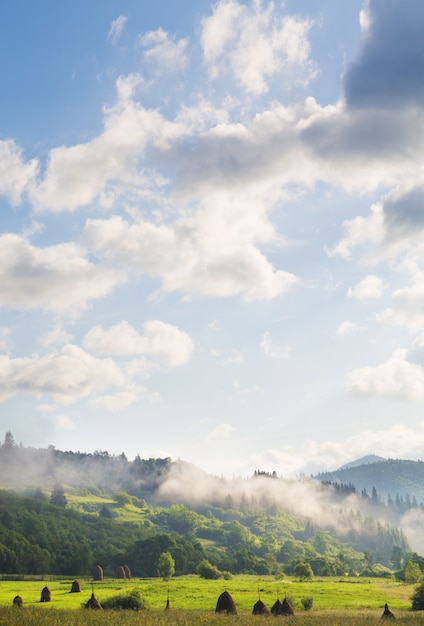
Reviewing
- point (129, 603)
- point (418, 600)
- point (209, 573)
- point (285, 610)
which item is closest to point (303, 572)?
point (209, 573)

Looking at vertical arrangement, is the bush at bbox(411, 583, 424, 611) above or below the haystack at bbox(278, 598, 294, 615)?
below

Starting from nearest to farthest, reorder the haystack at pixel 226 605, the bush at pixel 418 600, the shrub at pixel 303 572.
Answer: the haystack at pixel 226 605 < the bush at pixel 418 600 < the shrub at pixel 303 572

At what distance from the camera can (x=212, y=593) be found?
95.1 meters

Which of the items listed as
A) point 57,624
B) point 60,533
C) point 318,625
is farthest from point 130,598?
point 60,533

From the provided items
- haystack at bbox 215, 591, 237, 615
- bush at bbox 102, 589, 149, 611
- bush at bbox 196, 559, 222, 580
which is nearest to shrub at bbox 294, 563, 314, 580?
bush at bbox 196, 559, 222, 580

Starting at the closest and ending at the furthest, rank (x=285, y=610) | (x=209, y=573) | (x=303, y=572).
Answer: (x=285, y=610) < (x=209, y=573) < (x=303, y=572)

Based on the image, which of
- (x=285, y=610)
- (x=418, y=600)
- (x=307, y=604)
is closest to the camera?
(x=285, y=610)

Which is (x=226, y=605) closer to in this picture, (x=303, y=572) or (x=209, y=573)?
(x=209, y=573)

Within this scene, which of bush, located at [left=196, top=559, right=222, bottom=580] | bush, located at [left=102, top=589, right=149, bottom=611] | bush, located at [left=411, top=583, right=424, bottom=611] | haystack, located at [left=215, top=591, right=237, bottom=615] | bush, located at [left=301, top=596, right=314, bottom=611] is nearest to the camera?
haystack, located at [left=215, top=591, right=237, bottom=615]

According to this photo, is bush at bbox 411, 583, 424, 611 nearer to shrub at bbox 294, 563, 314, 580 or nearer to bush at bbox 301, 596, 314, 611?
bush at bbox 301, 596, 314, 611

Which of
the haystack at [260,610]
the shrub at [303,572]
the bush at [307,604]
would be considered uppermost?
the haystack at [260,610]

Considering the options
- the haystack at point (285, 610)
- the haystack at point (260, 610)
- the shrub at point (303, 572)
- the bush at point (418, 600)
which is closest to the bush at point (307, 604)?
the bush at point (418, 600)

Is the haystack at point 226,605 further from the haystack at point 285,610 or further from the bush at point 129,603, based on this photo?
the bush at point 129,603

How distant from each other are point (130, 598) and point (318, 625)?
A: 28.8 metres
